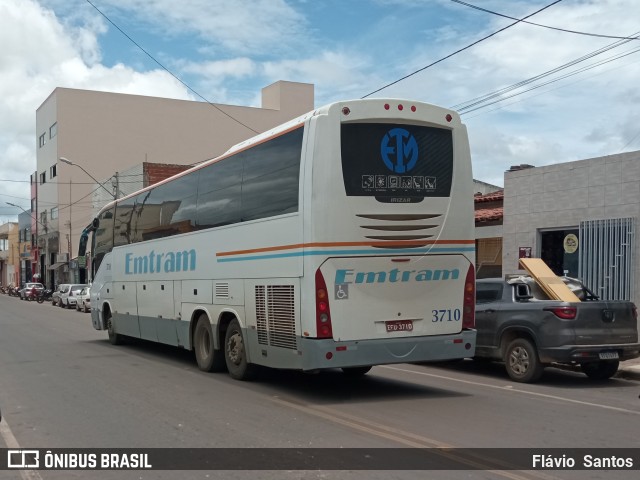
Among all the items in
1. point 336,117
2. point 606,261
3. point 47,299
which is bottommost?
point 47,299

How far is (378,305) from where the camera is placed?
9328 mm

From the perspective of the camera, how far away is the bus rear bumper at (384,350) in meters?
8.91

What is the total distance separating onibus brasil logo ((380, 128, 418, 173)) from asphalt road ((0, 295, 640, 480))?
3.32m

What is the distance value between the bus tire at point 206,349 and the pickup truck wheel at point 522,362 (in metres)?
5.13

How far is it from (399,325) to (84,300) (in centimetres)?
3098

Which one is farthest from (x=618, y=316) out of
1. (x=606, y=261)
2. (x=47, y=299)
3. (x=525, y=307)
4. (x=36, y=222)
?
(x=36, y=222)

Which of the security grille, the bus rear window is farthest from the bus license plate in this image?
the security grille

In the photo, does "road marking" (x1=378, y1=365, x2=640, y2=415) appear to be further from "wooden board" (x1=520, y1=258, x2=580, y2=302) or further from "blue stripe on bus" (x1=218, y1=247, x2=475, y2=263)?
"blue stripe on bus" (x1=218, y1=247, x2=475, y2=263)

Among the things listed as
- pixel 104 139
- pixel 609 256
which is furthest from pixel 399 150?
pixel 104 139

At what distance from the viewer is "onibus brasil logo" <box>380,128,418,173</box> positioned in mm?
9375

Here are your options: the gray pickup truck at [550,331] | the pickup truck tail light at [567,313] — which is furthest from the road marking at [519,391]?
the pickup truck tail light at [567,313]

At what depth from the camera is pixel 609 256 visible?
642 inches

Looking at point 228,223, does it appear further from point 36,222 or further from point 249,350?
point 36,222

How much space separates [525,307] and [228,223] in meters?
5.32
